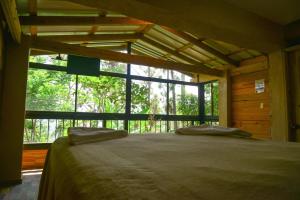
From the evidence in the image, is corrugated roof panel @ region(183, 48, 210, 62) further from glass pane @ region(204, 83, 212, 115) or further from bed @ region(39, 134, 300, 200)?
bed @ region(39, 134, 300, 200)

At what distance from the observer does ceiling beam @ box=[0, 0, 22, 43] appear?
1815 millimetres

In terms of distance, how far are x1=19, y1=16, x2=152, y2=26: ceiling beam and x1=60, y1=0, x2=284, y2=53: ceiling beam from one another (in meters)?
1.51

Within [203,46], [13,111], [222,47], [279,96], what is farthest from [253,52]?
[13,111]

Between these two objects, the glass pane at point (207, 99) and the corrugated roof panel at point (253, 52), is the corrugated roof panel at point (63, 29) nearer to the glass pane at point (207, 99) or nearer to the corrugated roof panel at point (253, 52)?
the corrugated roof panel at point (253, 52)

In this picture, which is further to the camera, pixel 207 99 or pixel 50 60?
pixel 207 99

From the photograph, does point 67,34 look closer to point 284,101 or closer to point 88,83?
point 88,83

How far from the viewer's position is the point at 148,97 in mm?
5895

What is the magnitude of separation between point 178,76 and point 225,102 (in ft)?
6.00

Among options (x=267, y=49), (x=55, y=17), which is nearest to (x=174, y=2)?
(x=267, y=49)

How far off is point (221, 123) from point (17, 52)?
4.32m

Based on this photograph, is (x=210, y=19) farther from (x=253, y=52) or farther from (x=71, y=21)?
(x=253, y=52)

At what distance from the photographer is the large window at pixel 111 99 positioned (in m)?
4.55

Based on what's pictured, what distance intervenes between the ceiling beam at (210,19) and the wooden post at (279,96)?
0.61ft

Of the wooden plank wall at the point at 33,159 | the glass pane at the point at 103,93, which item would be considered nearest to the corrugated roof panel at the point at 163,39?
the glass pane at the point at 103,93
